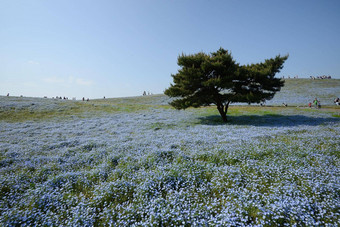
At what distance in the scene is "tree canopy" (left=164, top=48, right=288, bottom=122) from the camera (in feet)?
72.2

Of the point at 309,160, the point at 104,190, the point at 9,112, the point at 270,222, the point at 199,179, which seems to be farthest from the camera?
the point at 9,112

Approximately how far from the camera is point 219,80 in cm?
2062

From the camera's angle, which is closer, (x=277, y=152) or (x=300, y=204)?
(x=300, y=204)

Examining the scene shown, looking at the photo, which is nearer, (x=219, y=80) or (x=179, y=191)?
(x=179, y=191)

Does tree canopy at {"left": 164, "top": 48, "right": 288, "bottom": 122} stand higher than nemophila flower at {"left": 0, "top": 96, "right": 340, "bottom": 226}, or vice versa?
tree canopy at {"left": 164, "top": 48, "right": 288, "bottom": 122}

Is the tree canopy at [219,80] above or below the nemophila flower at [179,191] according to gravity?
above

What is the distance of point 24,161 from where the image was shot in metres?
9.72

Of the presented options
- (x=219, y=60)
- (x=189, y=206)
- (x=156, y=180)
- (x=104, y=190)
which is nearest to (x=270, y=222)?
(x=189, y=206)

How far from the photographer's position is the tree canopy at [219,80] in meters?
22.0

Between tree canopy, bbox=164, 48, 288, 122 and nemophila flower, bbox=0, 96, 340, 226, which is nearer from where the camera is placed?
nemophila flower, bbox=0, 96, 340, 226

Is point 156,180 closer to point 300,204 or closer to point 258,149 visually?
point 300,204

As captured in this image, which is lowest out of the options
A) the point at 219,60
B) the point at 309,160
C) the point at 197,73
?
the point at 309,160

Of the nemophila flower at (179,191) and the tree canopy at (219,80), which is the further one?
the tree canopy at (219,80)

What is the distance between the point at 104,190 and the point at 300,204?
21.2 feet
